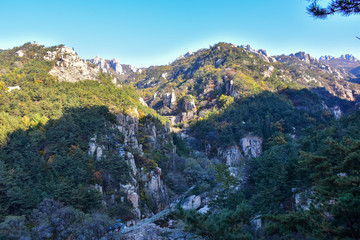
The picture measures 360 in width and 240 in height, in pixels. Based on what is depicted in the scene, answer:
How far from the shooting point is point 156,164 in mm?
34281

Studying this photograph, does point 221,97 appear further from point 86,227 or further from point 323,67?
point 323,67

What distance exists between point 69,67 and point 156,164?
3646 cm

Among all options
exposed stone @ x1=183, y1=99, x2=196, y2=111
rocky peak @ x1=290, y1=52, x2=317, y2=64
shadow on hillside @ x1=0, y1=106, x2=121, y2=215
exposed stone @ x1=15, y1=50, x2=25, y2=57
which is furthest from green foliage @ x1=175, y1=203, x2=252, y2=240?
rocky peak @ x1=290, y1=52, x2=317, y2=64

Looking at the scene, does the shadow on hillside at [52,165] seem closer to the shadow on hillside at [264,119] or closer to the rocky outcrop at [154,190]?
the rocky outcrop at [154,190]

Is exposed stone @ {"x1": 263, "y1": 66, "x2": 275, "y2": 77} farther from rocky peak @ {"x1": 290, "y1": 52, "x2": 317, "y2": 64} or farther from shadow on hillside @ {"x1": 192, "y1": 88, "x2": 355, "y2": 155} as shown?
rocky peak @ {"x1": 290, "y1": 52, "x2": 317, "y2": 64}

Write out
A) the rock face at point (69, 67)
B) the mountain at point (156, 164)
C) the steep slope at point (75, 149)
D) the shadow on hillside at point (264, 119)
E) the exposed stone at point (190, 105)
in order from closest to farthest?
the mountain at point (156, 164)
the steep slope at point (75, 149)
the rock face at point (69, 67)
the shadow on hillside at point (264, 119)
the exposed stone at point (190, 105)

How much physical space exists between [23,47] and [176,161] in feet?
201

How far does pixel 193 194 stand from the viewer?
1196 inches

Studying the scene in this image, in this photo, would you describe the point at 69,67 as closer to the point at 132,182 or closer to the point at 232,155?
the point at 132,182

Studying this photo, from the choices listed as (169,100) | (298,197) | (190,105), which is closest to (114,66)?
(169,100)

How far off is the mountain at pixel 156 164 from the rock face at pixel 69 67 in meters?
0.26

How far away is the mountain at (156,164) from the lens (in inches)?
399

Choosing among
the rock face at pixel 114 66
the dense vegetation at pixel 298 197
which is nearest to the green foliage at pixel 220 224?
the dense vegetation at pixel 298 197

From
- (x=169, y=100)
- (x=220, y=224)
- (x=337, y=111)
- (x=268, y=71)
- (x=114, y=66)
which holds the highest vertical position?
(x=114, y=66)
